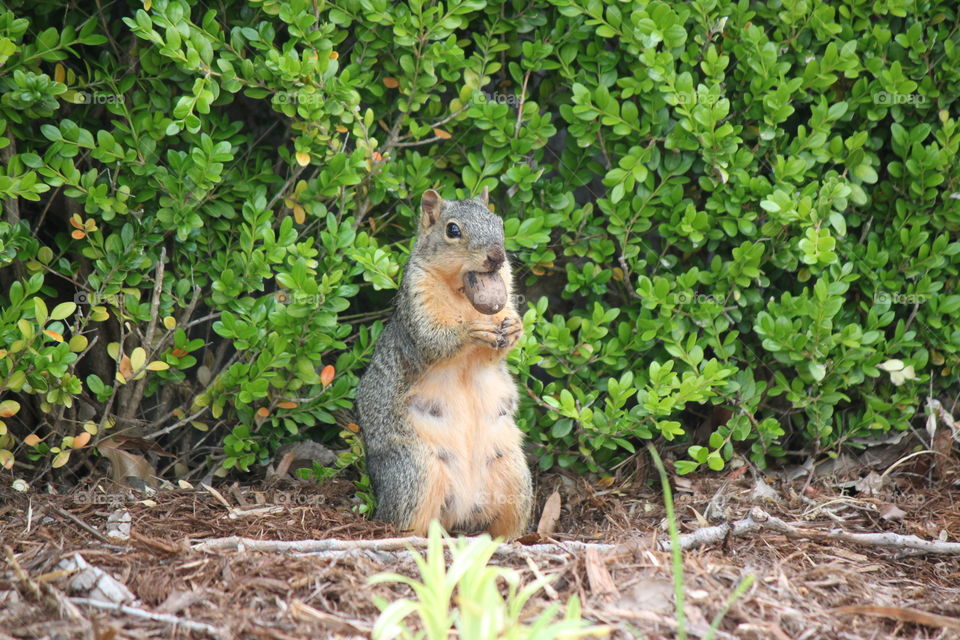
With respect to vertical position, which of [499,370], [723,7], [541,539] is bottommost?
[541,539]

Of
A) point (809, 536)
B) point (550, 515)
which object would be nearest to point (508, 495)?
point (550, 515)

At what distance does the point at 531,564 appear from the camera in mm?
3789

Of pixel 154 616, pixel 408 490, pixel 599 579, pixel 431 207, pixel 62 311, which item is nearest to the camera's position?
pixel 154 616

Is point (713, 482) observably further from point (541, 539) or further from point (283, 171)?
point (283, 171)

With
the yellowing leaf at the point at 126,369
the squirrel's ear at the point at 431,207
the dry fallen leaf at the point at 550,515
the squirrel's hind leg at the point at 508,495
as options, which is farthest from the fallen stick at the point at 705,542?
the squirrel's ear at the point at 431,207

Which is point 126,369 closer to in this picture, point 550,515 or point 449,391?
point 449,391

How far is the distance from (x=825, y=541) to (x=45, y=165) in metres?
3.98

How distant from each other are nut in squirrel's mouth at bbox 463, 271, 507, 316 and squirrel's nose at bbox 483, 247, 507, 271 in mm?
70

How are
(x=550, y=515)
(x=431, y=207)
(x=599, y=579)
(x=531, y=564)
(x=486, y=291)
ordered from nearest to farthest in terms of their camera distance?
(x=599, y=579) < (x=531, y=564) < (x=486, y=291) < (x=431, y=207) < (x=550, y=515)

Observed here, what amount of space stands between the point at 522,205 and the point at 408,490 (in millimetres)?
1691

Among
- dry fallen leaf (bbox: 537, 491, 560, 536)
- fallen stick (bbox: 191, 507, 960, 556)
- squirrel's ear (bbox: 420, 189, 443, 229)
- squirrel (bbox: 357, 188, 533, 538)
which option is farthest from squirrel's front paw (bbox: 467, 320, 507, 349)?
dry fallen leaf (bbox: 537, 491, 560, 536)

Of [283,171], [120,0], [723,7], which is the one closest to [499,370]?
[283,171]

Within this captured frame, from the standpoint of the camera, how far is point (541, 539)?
4.52 m

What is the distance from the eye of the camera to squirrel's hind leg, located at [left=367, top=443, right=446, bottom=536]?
470 cm
